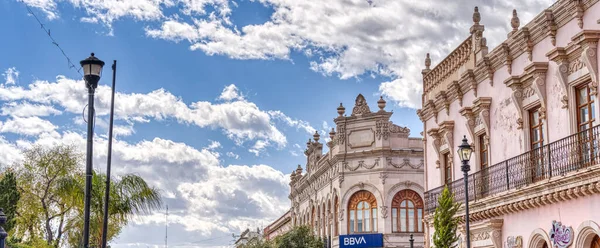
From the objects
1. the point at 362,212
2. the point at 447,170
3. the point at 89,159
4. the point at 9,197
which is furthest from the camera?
the point at 362,212

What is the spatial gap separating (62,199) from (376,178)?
69.1ft

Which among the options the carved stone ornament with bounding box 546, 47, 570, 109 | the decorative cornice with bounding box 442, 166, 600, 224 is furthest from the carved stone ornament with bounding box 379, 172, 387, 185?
the carved stone ornament with bounding box 546, 47, 570, 109

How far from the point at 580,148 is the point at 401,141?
25879 mm

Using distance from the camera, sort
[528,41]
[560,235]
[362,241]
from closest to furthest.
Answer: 1. [560,235]
2. [528,41]
3. [362,241]

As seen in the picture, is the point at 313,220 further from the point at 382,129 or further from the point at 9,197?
the point at 9,197

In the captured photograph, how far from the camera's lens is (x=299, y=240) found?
45375 millimetres

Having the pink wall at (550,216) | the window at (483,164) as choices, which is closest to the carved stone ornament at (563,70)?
the pink wall at (550,216)

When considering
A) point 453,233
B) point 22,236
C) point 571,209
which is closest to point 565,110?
point 571,209

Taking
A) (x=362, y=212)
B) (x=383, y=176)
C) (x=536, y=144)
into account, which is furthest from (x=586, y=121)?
(x=362, y=212)

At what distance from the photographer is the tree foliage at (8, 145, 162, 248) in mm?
19000

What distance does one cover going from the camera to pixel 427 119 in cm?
2664

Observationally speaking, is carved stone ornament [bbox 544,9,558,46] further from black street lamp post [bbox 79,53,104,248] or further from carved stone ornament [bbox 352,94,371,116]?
carved stone ornament [bbox 352,94,371,116]

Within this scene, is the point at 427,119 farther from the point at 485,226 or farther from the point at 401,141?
the point at 401,141

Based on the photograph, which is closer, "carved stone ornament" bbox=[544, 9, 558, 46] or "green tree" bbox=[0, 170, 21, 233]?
"carved stone ornament" bbox=[544, 9, 558, 46]
